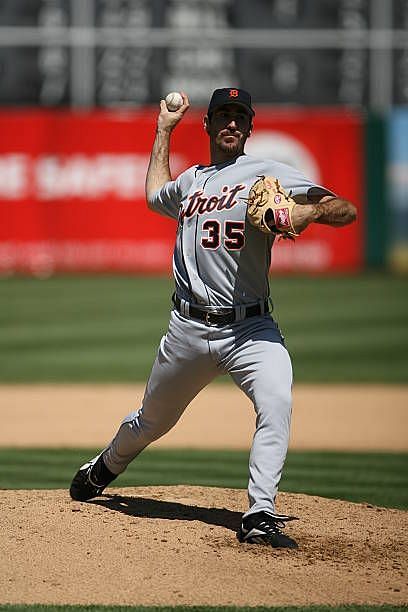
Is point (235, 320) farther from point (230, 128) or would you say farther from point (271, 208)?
point (230, 128)

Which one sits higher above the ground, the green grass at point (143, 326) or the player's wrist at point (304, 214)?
the player's wrist at point (304, 214)

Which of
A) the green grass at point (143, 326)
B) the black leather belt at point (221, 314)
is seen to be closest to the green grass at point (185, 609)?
→ the black leather belt at point (221, 314)

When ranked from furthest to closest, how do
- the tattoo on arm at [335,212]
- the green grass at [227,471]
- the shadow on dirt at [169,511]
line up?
the green grass at [227,471] → the shadow on dirt at [169,511] → the tattoo on arm at [335,212]

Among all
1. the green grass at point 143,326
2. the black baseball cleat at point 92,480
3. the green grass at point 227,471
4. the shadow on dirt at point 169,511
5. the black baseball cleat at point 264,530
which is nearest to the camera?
the black baseball cleat at point 264,530

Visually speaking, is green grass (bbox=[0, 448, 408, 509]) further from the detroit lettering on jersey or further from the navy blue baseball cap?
the navy blue baseball cap

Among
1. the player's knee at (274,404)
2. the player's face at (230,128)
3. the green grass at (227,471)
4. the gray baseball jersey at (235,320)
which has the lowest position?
the green grass at (227,471)

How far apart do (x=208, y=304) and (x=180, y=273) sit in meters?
0.19

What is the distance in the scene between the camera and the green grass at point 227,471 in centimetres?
635

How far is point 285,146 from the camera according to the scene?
1862 centimetres

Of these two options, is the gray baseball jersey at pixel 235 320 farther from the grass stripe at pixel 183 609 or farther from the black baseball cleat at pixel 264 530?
the grass stripe at pixel 183 609

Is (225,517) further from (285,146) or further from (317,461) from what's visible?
(285,146)

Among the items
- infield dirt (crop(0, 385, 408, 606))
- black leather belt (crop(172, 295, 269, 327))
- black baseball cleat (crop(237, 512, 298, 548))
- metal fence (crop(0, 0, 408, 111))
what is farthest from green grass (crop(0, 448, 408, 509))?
metal fence (crop(0, 0, 408, 111))

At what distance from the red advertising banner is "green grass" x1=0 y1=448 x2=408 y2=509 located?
1080 centimetres

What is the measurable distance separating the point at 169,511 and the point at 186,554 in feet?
2.47
